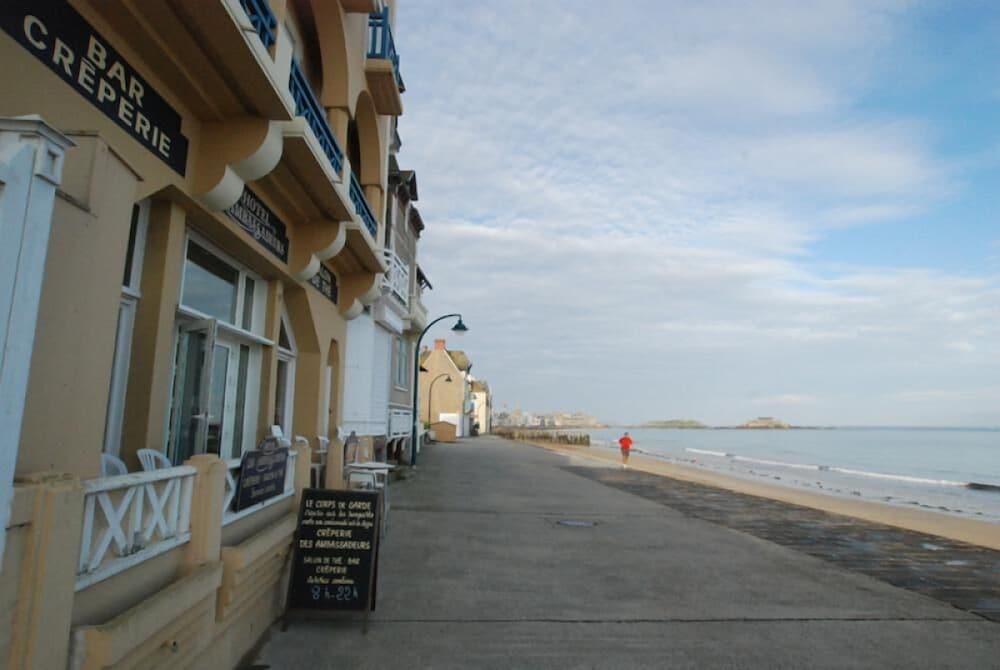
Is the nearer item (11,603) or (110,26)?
(11,603)

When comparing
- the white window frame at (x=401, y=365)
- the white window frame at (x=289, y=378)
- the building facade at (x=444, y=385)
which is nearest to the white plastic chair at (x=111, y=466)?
the white window frame at (x=289, y=378)

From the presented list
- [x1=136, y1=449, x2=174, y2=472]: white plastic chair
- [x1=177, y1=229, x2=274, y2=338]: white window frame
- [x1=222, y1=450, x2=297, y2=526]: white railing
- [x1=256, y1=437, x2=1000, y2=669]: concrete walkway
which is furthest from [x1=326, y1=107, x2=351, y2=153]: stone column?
[x1=256, y1=437, x2=1000, y2=669]: concrete walkway

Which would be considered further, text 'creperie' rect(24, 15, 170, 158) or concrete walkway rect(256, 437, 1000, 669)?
concrete walkway rect(256, 437, 1000, 669)

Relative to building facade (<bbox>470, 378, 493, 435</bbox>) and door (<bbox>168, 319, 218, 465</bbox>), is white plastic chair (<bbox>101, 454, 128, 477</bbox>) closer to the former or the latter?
door (<bbox>168, 319, 218, 465</bbox>)

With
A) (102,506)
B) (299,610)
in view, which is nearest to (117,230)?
(102,506)

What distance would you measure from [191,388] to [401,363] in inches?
585

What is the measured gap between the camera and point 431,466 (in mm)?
23516

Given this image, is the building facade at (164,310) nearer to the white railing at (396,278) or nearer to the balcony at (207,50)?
the balcony at (207,50)

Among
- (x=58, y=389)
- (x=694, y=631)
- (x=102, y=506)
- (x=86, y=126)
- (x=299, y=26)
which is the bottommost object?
(x=694, y=631)

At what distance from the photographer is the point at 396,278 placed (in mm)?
15742

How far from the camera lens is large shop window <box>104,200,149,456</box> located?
189 inches

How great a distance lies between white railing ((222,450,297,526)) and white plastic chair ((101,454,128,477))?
2.16ft

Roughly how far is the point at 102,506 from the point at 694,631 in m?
4.97

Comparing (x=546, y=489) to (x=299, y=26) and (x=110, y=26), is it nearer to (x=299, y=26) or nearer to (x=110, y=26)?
(x=299, y=26)
